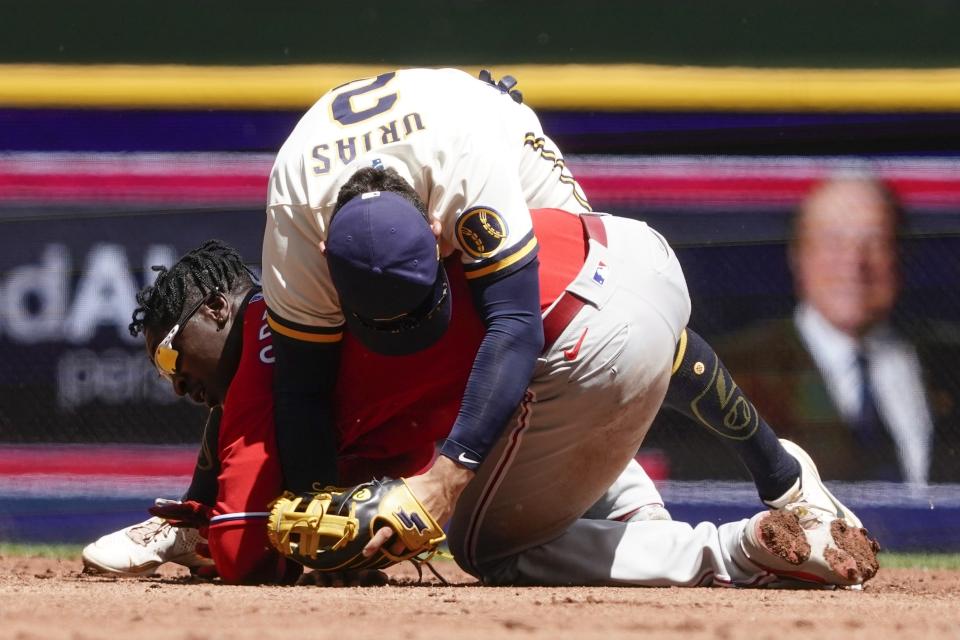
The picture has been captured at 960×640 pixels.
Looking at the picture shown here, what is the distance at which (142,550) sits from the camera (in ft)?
11.6

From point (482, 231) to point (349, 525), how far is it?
0.67m

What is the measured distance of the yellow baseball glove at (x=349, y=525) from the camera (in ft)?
8.90

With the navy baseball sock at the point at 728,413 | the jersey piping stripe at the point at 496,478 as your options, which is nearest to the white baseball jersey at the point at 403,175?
the jersey piping stripe at the point at 496,478

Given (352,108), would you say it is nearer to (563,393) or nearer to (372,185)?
(372,185)

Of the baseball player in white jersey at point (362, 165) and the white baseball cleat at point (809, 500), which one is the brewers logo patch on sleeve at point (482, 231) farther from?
the white baseball cleat at point (809, 500)

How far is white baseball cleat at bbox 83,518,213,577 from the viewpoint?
352 cm

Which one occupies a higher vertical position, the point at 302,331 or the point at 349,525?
the point at 302,331

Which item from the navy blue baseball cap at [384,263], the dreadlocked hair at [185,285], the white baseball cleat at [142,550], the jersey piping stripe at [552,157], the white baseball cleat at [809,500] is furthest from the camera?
the white baseball cleat at [142,550]

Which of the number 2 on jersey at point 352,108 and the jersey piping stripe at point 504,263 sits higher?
the number 2 on jersey at point 352,108

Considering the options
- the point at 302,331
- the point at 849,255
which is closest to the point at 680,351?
the point at 302,331

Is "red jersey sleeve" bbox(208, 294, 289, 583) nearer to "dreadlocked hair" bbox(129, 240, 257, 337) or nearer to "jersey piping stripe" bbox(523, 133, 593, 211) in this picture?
"dreadlocked hair" bbox(129, 240, 257, 337)

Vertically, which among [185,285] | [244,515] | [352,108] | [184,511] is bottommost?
[184,511]

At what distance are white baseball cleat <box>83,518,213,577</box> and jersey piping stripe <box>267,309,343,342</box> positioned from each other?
3.10 feet

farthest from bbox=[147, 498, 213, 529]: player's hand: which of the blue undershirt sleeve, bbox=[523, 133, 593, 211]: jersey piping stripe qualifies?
bbox=[523, 133, 593, 211]: jersey piping stripe
